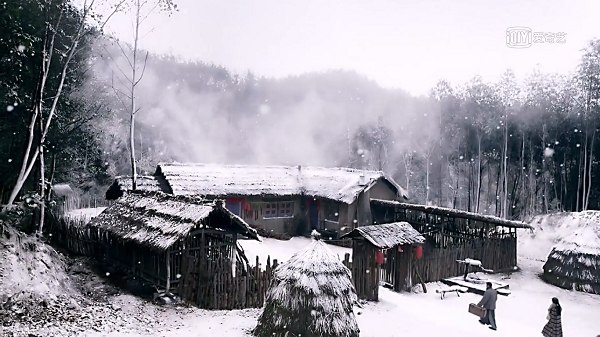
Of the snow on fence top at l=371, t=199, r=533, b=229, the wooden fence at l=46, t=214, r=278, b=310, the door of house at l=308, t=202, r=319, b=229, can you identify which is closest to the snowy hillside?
the snow on fence top at l=371, t=199, r=533, b=229

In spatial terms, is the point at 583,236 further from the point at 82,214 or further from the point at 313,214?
the point at 82,214

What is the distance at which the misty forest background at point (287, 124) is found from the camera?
14461 mm

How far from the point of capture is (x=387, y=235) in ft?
43.6

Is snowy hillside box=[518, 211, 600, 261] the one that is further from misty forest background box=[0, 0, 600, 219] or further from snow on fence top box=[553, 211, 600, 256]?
misty forest background box=[0, 0, 600, 219]

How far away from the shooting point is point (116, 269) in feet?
45.1

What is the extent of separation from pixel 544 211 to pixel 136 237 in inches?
1140

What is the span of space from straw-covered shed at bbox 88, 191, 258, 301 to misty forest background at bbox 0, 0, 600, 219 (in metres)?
3.29

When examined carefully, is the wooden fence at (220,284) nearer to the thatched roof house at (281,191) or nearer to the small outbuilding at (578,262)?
the thatched roof house at (281,191)

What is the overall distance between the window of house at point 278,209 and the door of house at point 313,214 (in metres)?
1.13

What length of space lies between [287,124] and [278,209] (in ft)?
127

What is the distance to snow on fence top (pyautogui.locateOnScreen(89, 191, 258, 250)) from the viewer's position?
34.8 ft

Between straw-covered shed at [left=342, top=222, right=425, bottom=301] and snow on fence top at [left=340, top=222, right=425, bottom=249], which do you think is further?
snow on fence top at [left=340, top=222, right=425, bottom=249]

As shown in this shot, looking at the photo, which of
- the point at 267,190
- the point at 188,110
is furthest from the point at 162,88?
the point at 267,190

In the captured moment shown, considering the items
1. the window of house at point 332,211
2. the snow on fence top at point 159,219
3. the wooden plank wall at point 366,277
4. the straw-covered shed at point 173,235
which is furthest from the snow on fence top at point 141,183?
the wooden plank wall at point 366,277
